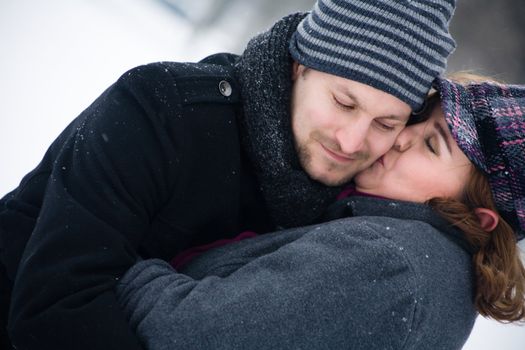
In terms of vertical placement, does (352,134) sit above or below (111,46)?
below

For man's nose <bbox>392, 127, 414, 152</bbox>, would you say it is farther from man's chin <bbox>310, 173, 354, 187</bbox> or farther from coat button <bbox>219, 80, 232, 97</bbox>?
coat button <bbox>219, 80, 232, 97</bbox>

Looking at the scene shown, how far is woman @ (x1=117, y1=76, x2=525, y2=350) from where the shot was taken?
2.74 ft

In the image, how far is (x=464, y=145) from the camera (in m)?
1.17

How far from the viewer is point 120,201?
39.2 inches

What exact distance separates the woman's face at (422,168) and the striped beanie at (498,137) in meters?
0.12

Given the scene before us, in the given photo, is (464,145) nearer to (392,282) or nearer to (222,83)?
(392,282)

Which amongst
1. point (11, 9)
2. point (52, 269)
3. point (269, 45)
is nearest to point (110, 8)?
point (11, 9)

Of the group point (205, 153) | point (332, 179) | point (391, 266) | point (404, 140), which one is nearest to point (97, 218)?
point (205, 153)

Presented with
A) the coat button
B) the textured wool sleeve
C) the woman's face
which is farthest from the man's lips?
the textured wool sleeve

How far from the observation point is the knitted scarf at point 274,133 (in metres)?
1.23

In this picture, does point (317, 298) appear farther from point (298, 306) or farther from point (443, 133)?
point (443, 133)

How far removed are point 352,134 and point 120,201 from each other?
2.34 ft

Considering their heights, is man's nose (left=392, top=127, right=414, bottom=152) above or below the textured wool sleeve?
above

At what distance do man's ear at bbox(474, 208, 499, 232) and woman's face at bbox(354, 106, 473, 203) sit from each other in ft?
0.27
